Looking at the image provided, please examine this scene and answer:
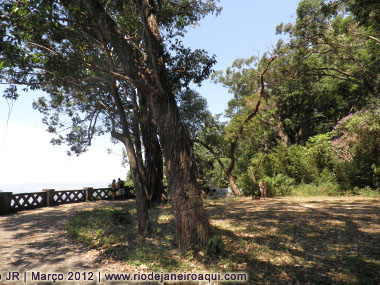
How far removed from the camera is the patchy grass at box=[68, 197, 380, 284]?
461 cm

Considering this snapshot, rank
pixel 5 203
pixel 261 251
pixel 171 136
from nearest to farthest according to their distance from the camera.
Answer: pixel 261 251 → pixel 171 136 → pixel 5 203

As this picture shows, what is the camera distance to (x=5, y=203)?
13.3 meters

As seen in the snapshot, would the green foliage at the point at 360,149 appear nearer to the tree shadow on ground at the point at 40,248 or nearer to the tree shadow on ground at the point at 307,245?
the tree shadow on ground at the point at 307,245

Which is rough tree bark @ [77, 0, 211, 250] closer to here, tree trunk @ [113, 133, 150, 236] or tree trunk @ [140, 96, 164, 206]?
tree trunk @ [113, 133, 150, 236]

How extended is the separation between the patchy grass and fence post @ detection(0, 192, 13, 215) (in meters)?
6.55

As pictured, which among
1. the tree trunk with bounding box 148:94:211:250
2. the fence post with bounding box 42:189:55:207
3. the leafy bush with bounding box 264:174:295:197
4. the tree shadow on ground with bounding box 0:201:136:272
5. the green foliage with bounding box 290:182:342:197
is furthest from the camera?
the leafy bush with bounding box 264:174:295:197

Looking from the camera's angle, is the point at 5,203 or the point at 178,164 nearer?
the point at 178,164

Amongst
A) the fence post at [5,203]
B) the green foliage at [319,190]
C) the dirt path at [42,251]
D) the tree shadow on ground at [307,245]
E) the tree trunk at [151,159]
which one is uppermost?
the tree trunk at [151,159]

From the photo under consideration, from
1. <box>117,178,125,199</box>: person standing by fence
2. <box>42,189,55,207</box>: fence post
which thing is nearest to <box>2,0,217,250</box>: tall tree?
<box>42,189,55,207</box>: fence post

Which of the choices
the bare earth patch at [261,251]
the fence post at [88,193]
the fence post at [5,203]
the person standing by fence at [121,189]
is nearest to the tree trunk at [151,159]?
the bare earth patch at [261,251]

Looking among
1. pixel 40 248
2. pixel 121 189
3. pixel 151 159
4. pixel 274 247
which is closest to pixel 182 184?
pixel 274 247

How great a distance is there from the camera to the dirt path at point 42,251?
553cm

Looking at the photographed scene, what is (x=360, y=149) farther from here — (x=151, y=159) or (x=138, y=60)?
(x=138, y=60)

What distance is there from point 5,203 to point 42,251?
29.1 ft
